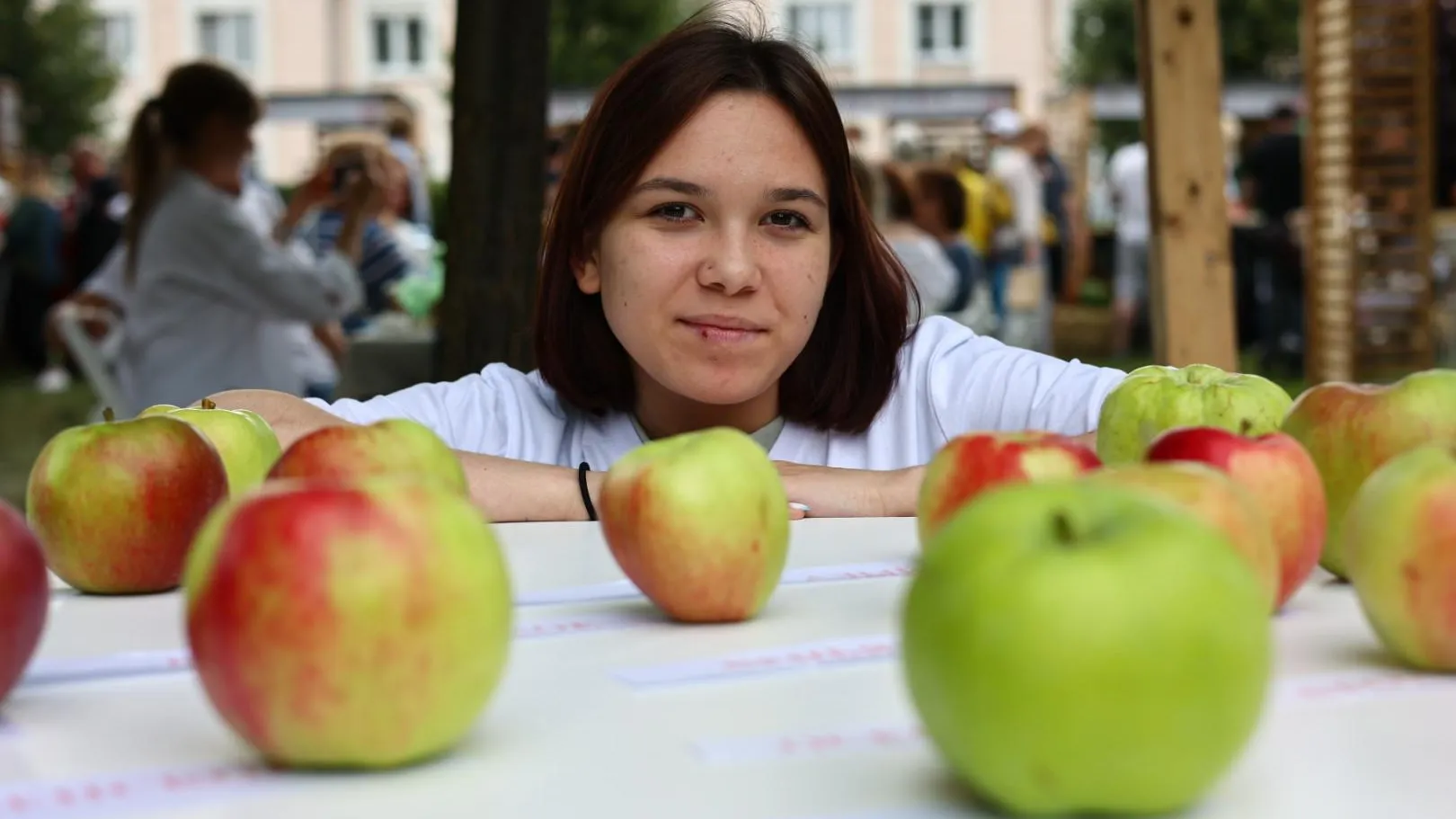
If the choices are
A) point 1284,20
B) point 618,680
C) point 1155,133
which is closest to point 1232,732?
point 618,680

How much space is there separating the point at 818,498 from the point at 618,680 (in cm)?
76

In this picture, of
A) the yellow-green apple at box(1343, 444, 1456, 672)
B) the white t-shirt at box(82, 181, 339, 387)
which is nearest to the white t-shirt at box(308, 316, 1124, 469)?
the yellow-green apple at box(1343, 444, 1456, 672)

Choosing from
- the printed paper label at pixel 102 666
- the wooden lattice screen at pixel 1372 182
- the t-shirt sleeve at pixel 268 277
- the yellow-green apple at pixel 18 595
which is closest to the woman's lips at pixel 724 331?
the printed paper label at pixel 102 666

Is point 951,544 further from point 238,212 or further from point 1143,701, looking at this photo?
point 238,212

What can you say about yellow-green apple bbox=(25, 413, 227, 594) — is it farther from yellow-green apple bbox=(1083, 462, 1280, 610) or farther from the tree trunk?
the tree trunk

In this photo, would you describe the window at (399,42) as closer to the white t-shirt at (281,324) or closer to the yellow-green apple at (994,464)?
the white t-shirt at (281,324)

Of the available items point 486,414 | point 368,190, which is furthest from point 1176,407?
point 368,190

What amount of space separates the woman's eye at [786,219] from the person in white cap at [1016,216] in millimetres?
8145

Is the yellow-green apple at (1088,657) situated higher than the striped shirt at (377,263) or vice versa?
the striped shirt at (377,263)

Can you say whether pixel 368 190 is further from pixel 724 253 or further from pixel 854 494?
pixel 854 494

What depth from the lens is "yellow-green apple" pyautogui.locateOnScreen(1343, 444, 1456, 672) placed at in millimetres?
868

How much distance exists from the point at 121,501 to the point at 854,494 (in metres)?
0.74

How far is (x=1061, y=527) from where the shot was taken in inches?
26.1

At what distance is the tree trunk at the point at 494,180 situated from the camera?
3285 millimetres
